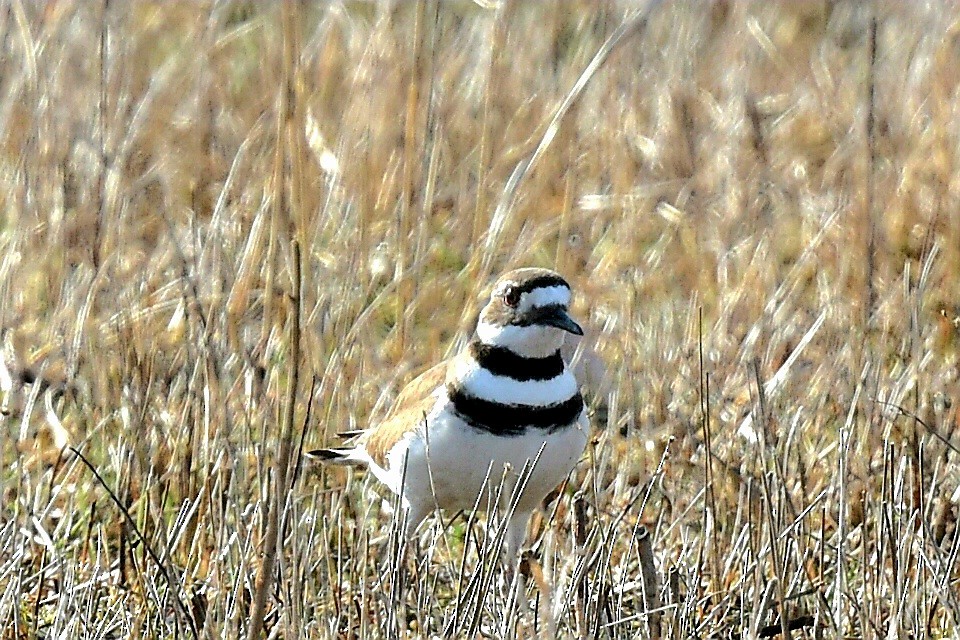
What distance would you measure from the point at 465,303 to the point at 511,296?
1.31 metres

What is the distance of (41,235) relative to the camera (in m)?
5.29

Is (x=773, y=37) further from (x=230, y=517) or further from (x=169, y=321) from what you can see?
(x=230, y=517)

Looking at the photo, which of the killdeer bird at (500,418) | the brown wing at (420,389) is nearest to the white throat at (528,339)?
the killdeer bird at (500,418)

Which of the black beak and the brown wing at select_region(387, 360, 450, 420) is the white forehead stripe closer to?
the black beak

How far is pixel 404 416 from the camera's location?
159 inches

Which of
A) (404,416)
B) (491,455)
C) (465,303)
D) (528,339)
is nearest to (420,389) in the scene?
(404,416)

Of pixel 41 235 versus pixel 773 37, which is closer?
pixel 41 235

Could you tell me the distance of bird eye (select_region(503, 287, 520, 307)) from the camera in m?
3.92

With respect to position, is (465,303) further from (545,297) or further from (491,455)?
(491,455)

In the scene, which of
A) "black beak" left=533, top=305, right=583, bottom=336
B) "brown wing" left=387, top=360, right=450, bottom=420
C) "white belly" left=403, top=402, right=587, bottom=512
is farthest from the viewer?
"brown wing" left=387, top=360, right=450, bottom=420

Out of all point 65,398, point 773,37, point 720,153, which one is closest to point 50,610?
point 65,398

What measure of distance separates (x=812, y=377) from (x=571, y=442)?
4.09 ft

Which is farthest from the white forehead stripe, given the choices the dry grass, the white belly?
the dry grass

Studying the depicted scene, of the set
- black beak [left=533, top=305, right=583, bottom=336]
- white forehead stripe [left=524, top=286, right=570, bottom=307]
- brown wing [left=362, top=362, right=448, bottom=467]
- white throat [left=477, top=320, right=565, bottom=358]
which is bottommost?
brown wing [left=362, top=362, right=448, bottom=467]
